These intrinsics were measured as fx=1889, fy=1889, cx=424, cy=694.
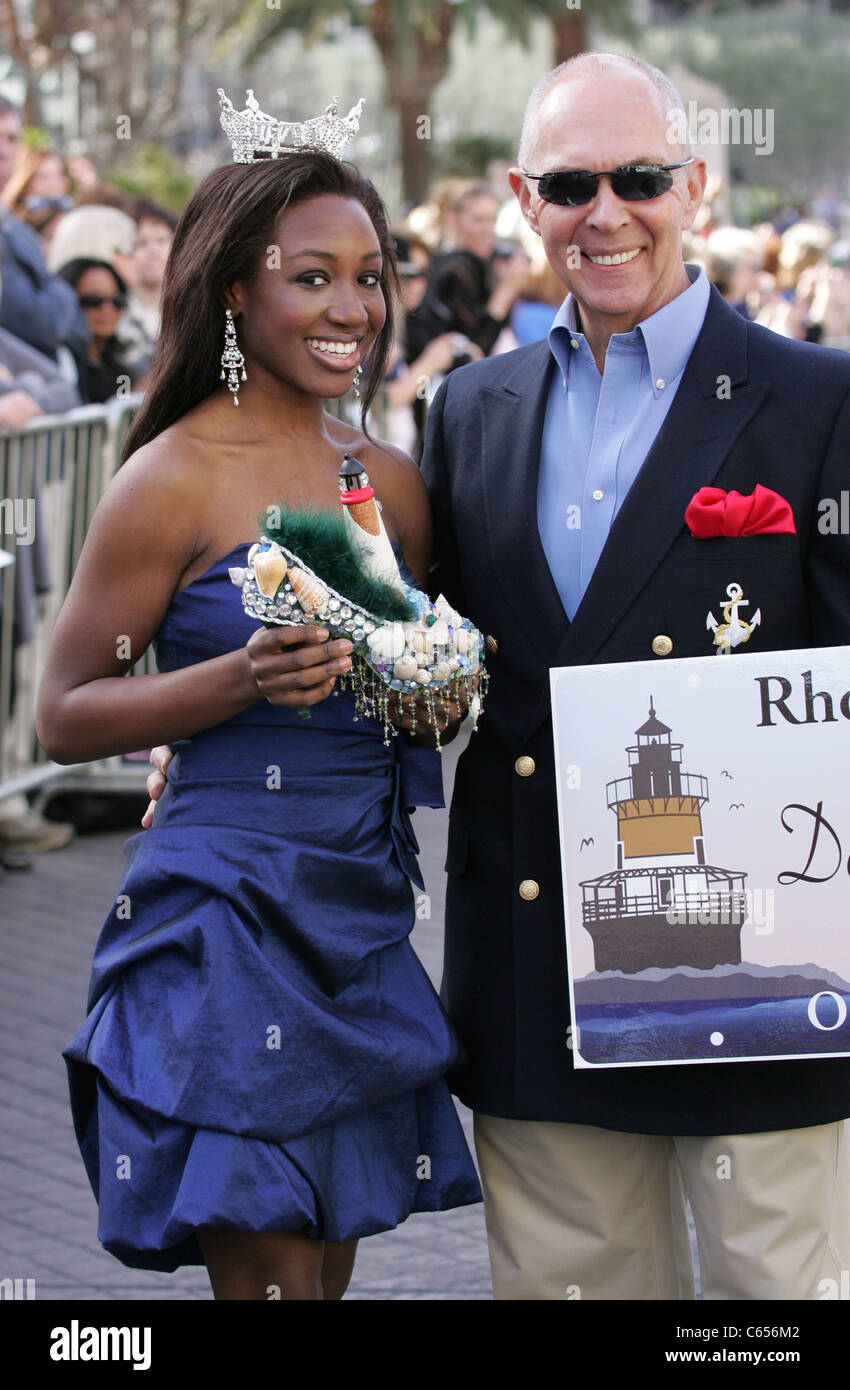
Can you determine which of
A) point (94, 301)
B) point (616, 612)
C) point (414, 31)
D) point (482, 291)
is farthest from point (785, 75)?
point (616, 612)

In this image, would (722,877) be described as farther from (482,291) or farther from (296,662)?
(482,291)

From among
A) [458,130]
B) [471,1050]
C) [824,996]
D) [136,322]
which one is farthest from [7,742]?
[458,130]

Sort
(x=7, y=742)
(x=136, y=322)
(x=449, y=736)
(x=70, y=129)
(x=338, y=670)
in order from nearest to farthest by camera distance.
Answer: (x=338, y=670) < (x=449, y=736) < (x=7, y=742) < (x=136, y=322) < (x=70, y=129)

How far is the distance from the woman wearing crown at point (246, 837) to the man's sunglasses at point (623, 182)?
1.05 feet

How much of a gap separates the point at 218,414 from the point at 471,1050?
1.13 m

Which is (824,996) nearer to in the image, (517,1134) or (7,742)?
(517,1134)

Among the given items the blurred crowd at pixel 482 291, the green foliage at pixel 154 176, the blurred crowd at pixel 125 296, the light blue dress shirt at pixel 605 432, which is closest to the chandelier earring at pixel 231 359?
the light blue dress shirt at pixel 605 432

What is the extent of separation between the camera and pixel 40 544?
7.61 m

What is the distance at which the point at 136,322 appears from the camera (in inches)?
366

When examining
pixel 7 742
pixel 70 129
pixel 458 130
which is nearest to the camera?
pixel 7 742

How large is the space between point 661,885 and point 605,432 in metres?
0.75

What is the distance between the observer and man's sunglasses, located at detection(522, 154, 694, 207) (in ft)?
9.63
